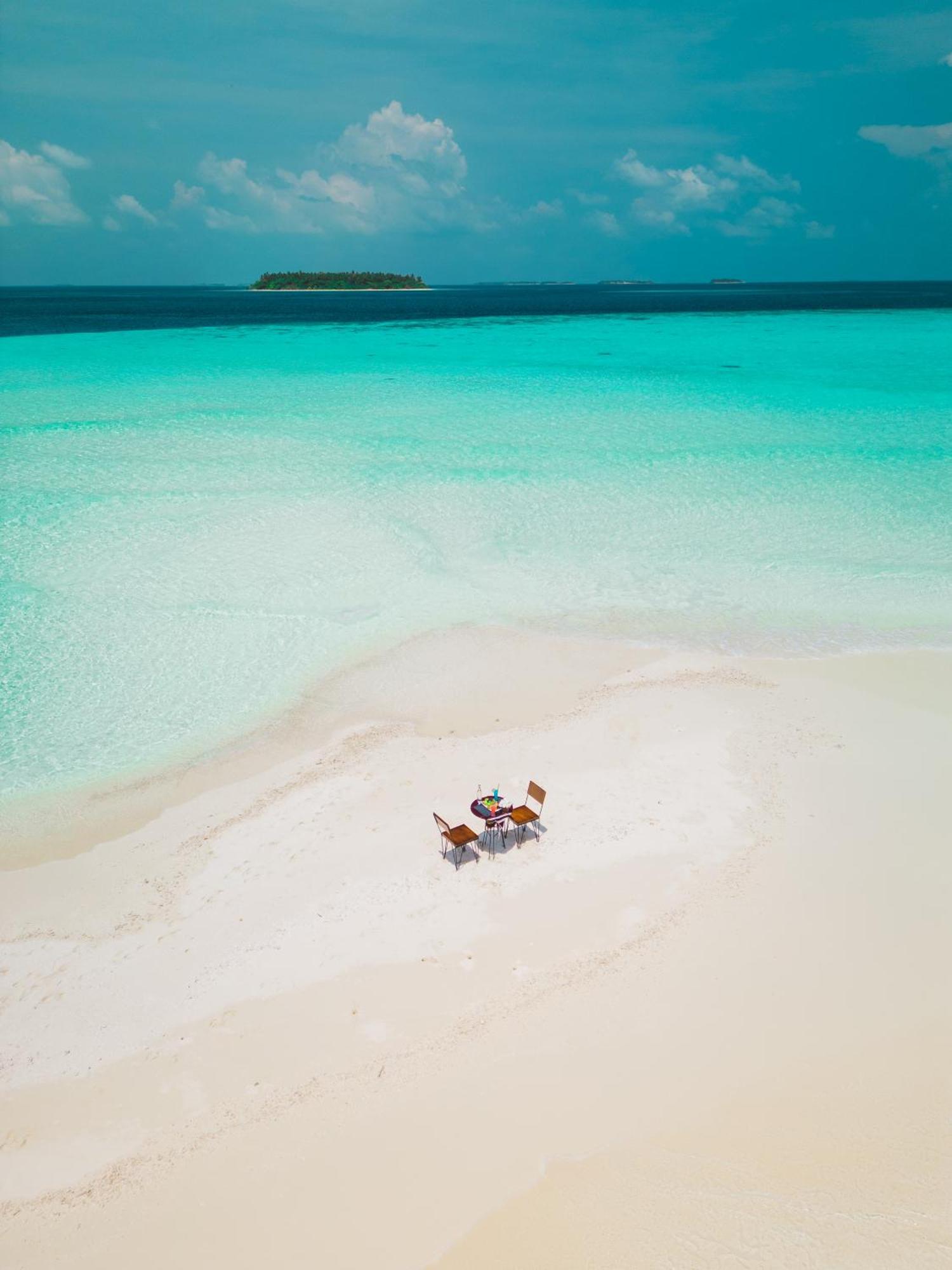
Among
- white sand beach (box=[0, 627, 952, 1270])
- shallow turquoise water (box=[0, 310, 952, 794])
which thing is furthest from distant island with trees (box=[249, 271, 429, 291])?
white sand beach (box=[0, 627, 952, 1270])

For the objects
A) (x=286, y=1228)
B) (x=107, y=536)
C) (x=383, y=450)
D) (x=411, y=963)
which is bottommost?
(x=286, y=1228)

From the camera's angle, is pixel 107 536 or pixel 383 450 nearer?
pixel 107 536

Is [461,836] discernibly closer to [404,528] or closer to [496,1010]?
[496,1010]

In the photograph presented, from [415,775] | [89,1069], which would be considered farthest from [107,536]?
Answer: [89,1069]

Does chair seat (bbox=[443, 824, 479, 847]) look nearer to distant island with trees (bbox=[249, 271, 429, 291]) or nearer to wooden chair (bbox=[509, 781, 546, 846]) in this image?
wooden chair (bbox=[509, 781, 546, 846])

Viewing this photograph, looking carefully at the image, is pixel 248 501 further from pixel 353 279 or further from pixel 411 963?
pixel 353 279

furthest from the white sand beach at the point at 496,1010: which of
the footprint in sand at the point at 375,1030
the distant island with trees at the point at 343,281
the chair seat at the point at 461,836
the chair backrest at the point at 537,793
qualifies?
the distant island with trees at the point at 343,281

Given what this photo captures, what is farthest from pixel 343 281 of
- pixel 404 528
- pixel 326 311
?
pixel 404 528
